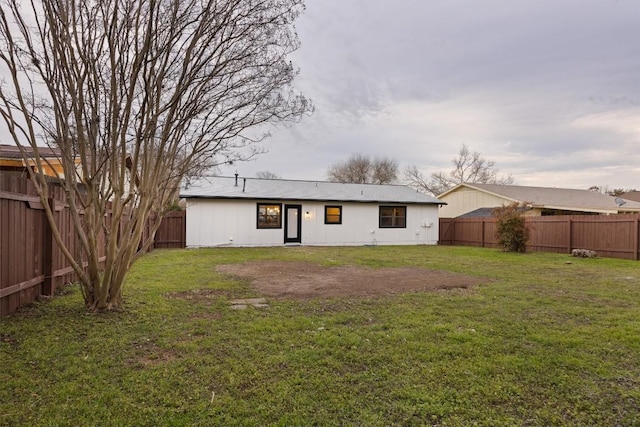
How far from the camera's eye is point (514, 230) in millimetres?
13781

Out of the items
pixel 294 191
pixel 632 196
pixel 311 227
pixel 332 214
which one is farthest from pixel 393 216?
pixel 632 196

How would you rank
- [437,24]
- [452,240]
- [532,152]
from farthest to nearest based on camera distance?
1. [532,152]
2. [452,240]
3. [437,24]

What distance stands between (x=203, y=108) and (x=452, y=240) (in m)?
16.8

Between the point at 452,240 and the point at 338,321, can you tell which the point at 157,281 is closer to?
the point at 338,321

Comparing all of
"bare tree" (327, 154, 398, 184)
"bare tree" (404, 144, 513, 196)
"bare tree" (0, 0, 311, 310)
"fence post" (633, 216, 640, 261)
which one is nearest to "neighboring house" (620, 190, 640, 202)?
"bare tree" (404, 144, 513, 196)

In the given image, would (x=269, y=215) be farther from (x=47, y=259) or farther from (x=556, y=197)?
(x=556, y=197)

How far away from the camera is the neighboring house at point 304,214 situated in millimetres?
14984

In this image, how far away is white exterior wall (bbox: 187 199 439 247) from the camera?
48.9 ft

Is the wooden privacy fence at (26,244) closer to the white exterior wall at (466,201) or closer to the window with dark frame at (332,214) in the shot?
the window with dark frame at (332,214)

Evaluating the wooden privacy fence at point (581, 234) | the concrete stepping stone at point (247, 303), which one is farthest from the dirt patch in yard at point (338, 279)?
the wooden privacy fence at point (581, 234)

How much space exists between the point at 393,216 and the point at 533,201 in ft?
28.1

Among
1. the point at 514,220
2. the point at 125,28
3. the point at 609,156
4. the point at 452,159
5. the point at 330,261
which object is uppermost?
the point at 452,159

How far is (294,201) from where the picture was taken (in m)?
16.1

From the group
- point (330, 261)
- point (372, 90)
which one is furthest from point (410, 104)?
point (330, 261)
